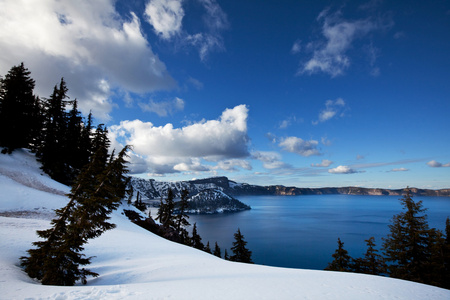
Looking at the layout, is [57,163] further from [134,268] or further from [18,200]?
[134,268]

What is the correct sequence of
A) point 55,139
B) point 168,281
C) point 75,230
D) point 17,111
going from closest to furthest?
point 168,281 < point 75,230 < point 17,111 < point 55,139

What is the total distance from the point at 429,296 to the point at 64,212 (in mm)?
16483

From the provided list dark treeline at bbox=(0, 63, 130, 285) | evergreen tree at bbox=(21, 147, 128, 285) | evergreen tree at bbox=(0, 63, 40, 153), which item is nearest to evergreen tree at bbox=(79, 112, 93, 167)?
dark treeline at bbox=(0, 63, 130, 285)

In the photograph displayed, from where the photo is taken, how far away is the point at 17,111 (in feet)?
97.0

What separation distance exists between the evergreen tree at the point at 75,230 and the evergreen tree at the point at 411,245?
2550 centimetres

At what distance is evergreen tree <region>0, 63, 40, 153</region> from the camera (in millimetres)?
28547

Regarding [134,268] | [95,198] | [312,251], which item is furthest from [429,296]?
[312,251]

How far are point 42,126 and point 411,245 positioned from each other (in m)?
55.8

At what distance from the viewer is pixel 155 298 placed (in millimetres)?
5594

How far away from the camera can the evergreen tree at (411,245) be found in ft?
61.8

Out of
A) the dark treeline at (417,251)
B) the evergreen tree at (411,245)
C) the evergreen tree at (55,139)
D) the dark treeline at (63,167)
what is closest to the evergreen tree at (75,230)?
the dark treeline at (63,167)

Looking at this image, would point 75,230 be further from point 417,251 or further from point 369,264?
point 369,264

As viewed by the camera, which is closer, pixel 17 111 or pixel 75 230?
pixel 75 230

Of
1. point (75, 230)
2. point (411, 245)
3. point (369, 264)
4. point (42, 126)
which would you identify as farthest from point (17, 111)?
point (369, 264)
